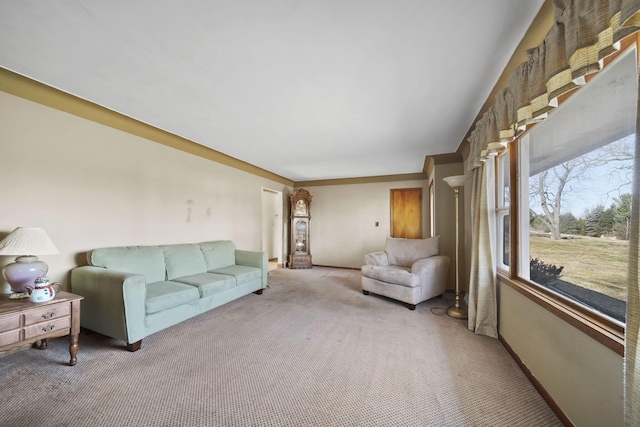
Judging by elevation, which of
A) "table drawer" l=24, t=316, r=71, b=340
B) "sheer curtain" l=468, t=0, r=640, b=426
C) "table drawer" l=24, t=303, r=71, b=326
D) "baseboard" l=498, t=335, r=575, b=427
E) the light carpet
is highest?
"sheer curtain" l=468, t=0, r=640, b=426

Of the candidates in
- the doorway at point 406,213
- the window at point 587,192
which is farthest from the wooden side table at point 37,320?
the doorway at point 406,213

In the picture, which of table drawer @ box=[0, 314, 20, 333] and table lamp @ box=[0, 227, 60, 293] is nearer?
table drawer @ box=[0, 314, 20, 333]

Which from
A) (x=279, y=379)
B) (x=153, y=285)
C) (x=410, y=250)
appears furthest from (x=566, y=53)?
(x=153, y=285)

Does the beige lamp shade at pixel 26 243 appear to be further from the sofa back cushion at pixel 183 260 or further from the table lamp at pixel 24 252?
the sofa back cushion at pixel 183 260

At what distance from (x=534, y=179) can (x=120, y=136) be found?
425 cm

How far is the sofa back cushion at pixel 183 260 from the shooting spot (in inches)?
121

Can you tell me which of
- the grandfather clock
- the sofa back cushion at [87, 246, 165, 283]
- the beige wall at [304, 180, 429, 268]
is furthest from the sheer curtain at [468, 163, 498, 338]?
the grandfather clock

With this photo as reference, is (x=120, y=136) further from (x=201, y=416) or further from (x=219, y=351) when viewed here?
(x=201, y=416)

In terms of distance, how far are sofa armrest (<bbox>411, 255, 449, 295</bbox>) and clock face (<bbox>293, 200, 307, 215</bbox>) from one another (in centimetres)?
338

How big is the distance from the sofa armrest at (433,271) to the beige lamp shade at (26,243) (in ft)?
12.6

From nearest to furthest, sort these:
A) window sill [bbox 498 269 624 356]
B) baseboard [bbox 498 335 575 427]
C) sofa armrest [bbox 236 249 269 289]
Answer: window sill [bbox 498 269 624 356] → baseboard [bbox 498 335 575 427] → sofa armrest [bbox 236 249 269 289]

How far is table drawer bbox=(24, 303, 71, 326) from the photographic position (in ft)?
5.51

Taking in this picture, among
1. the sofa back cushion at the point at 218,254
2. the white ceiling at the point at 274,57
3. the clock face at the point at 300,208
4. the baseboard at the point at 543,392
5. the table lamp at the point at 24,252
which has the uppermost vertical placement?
the white ceiling at the point at 274,57

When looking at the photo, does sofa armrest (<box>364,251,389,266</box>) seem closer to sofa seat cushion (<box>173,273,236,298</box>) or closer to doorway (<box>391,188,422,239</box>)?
doorway (<box>391,188,422,239</box>)
